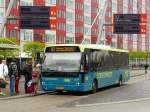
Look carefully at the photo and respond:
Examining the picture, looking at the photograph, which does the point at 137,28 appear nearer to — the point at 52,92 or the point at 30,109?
the point at 52,92

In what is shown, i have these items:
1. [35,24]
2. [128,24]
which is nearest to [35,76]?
[35,24]

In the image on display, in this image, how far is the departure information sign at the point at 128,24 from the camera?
53.4 metres

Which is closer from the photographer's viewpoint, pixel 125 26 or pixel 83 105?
pixel 83 105

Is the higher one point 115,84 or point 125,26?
point 125,26

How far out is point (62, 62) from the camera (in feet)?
83.3

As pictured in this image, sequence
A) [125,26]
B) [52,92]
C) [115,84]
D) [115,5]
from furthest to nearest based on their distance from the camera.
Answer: [115,5] → [125,26] → [115,84] → [52,92]

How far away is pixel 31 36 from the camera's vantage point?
307 ft

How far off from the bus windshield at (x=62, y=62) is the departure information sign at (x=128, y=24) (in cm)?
2771

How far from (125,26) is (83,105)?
112 ft

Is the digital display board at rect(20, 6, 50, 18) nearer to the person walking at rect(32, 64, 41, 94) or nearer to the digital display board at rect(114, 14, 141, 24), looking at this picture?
the digital display board at rect(114, 14, 141, 24)

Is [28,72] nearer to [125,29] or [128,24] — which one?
[125,29]

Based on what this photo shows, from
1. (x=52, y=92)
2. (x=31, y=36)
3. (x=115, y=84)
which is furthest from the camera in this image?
(x=31, y=36)

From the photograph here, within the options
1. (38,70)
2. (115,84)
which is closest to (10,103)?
(38,70)

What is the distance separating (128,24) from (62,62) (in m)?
29.4
